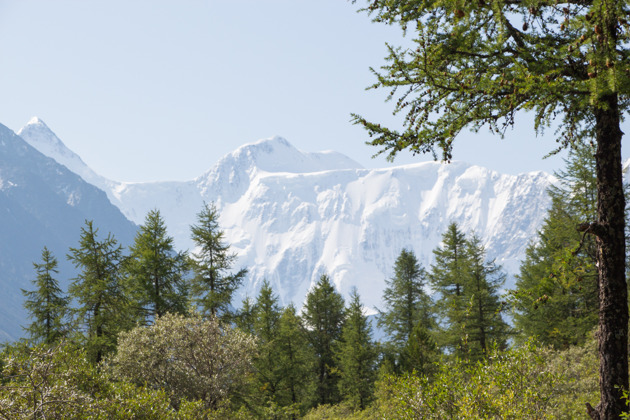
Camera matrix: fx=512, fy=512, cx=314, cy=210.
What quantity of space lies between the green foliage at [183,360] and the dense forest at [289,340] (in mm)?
57

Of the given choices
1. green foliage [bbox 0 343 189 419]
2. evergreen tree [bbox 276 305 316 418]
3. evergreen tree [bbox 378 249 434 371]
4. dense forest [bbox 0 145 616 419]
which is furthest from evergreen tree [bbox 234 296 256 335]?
green foliage [bbox 0 343 189 419]

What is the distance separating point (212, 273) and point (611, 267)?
976 inches

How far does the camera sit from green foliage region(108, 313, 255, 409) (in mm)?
19609

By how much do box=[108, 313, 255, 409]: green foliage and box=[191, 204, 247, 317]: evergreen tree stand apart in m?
7.79

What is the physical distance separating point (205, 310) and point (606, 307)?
24.3m

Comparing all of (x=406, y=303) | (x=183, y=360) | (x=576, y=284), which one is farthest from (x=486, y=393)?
(x=406, y=303)

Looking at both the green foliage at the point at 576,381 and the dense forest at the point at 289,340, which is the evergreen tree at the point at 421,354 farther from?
the green foliage at the point at 576,381

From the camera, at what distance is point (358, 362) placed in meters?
34.9

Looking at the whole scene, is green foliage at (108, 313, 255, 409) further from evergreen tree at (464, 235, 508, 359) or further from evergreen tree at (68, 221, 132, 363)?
evergreen tree at (464, 235, 508, 359)

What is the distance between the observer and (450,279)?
37.1 metres

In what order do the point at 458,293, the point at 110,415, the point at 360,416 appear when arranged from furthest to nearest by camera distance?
the point at 458,293 < the point at 360,416 < the point at 110,415

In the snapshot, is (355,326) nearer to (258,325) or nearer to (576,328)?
(258,325)

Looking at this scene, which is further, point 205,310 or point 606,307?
point 205,310

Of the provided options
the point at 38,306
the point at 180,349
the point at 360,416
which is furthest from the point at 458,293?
the point at 38,306
